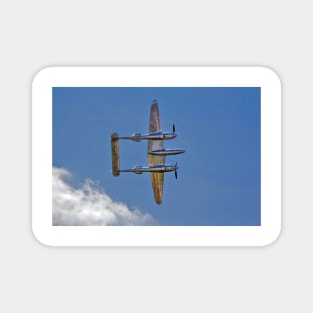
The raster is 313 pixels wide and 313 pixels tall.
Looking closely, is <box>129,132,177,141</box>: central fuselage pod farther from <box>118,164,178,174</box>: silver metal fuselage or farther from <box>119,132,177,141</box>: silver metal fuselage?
<box>118,164,178,174</box>: silver metal fuselage

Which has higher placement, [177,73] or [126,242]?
[177,73]

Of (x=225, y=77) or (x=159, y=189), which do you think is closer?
(x=225, y=77)

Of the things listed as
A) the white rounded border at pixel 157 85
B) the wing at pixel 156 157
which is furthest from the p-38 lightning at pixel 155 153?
the white rounded border at pixel 157 85

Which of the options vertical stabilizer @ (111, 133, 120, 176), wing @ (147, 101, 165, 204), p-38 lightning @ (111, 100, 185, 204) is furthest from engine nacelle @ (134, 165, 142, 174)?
vertical stabilizer @ (111, 133, 120, 176)

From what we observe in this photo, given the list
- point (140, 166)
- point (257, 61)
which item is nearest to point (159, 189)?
point (140, 166)

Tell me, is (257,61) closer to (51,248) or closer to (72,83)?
(72,83)

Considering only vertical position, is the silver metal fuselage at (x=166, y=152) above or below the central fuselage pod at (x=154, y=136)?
below

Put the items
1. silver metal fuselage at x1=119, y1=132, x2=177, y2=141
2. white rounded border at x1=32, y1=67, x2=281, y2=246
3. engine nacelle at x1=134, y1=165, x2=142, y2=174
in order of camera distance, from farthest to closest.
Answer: engine nacelle at x1=134, y1=165, x2=142, y2=174
silver metal fuselage at x1=119, y1=132, x2=177, y2=141
white rounded border at x1=32, y1=67, x2=281, y2=246

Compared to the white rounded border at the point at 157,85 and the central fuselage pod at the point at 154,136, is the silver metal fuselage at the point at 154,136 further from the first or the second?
the white rounded border at the point at 157,85

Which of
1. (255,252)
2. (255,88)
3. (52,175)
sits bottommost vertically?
(255,252)
